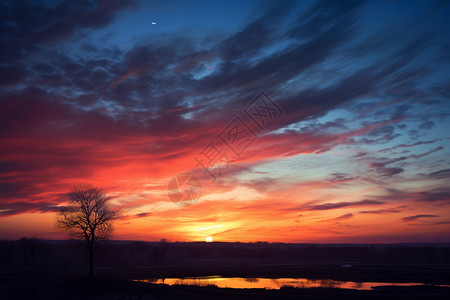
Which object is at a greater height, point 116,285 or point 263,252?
point 116,285

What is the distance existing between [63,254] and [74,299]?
151 metres

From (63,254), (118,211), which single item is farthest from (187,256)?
(118,211)

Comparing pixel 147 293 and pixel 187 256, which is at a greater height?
pixel 147 293

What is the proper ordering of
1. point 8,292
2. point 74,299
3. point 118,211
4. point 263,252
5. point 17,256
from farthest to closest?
1. point 263,252
2. point 17,256
3. point 118,211
4. point 8,292
5. point 74,299

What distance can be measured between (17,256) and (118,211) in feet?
410

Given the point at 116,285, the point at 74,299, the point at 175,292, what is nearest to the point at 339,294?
the point at 175,292

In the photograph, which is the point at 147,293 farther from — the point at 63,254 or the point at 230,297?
the point at 63,254

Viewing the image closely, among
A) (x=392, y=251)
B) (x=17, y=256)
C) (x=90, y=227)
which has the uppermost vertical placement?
(x=90, y=227)

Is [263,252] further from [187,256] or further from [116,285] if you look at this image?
[116,285]

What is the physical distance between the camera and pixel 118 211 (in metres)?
56.8

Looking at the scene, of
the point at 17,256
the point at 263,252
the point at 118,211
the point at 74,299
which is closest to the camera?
the point at 74,299

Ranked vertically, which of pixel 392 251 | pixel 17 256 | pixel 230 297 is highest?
pixel 230 297

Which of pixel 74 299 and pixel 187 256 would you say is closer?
pixel 74 299

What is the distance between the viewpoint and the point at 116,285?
41281 mm
